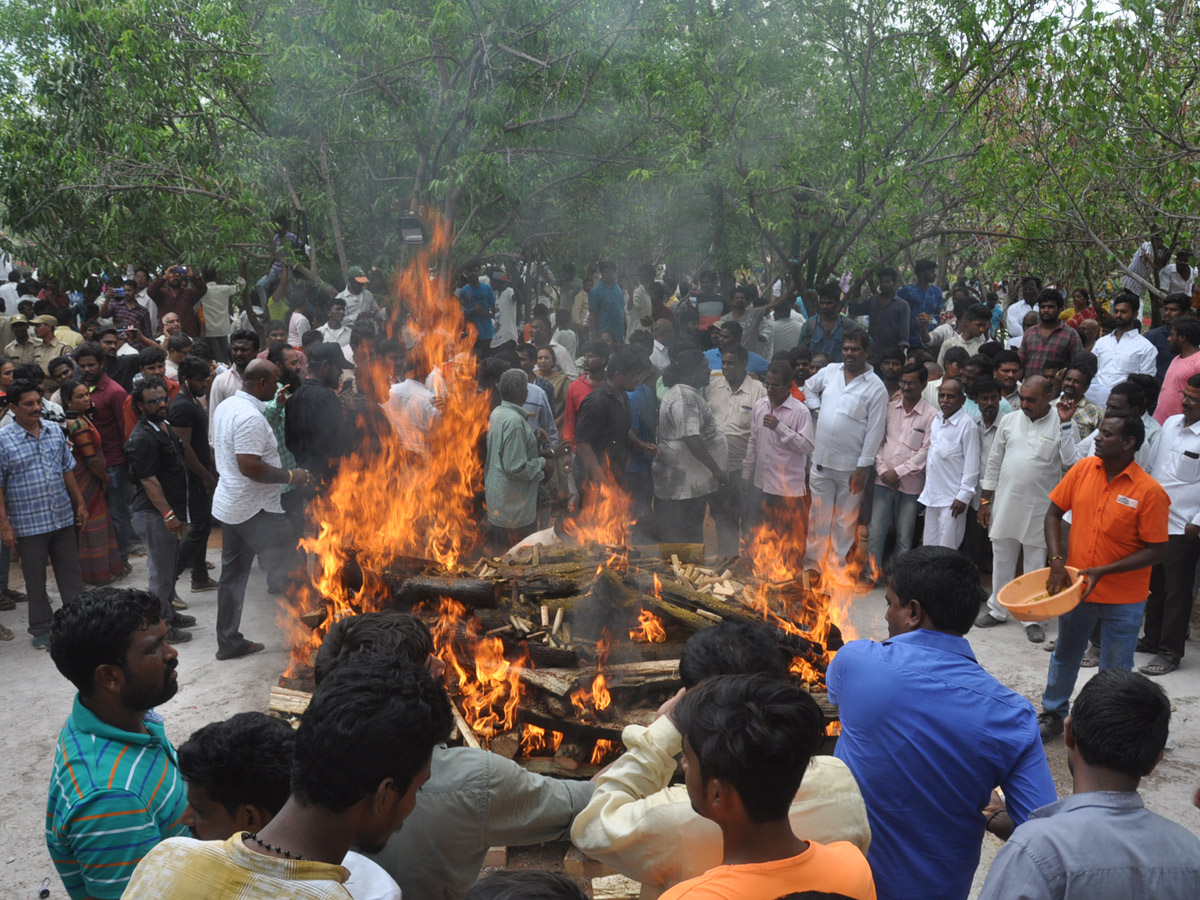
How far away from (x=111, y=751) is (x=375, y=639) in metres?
0.87

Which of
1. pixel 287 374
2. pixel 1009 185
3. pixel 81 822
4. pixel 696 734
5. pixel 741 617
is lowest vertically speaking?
pixel 741 617

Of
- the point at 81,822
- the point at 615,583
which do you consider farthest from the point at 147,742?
the point at 615,583

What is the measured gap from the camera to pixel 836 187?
38.2 feet

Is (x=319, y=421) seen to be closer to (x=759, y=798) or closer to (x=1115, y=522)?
(x=1115, y=522)

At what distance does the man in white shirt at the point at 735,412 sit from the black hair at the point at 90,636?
703cm

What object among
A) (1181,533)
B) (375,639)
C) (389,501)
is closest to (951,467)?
(1181,533)

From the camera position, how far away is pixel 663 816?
2.65 meters

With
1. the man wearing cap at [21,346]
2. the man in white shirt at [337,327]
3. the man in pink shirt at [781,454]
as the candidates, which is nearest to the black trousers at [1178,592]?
the man in pink shirt at [781,454]

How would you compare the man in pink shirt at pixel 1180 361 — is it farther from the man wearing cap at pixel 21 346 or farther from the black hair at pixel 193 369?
the man wearing cap at pixel 21 346

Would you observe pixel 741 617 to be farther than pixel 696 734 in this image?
Yes

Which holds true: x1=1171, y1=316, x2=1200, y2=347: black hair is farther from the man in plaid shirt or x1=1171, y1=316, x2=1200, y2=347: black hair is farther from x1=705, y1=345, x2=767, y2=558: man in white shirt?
x1=705, y1=345, x2=767, y2=558: man in white shirt

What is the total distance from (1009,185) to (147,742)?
11091mm

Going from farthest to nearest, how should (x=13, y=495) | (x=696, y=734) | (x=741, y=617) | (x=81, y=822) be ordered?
(x=13, y=495)
(x=741, y=617)
(x=81, y=822)
(x=696, y=734)

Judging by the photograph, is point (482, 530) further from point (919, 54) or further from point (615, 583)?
point (919, 54)
